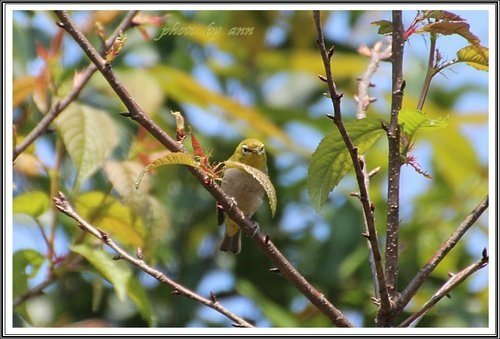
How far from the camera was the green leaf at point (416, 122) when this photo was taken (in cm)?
226

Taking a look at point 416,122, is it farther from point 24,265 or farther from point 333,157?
point 24,265

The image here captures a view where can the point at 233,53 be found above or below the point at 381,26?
above

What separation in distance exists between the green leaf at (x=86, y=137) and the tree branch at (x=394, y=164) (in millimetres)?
1296

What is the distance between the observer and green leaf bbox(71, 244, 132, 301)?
310 centimetres

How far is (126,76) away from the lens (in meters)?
→ 4.49

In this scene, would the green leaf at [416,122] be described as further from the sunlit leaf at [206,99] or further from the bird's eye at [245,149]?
the sunlit leaf at [206,99]

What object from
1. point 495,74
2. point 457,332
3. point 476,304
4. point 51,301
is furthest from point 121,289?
point 476,304

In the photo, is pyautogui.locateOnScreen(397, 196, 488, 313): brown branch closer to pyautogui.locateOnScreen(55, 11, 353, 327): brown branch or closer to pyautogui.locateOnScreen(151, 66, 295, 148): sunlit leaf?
pyautogui.locateOnScreen(55, 11, 353, 327): brown branch

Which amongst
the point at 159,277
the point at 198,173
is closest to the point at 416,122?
the point at 198,173

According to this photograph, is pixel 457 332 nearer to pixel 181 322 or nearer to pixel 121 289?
pixel 121 289

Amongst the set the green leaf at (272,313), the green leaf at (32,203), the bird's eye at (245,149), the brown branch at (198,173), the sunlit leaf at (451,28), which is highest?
the bird's eye at (245,149)

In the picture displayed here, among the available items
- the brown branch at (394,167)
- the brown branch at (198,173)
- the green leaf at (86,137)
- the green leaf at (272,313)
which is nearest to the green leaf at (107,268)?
the green leaf at (86,137)

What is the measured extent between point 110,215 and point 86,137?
0.32 metres

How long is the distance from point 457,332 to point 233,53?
12.0 ft
